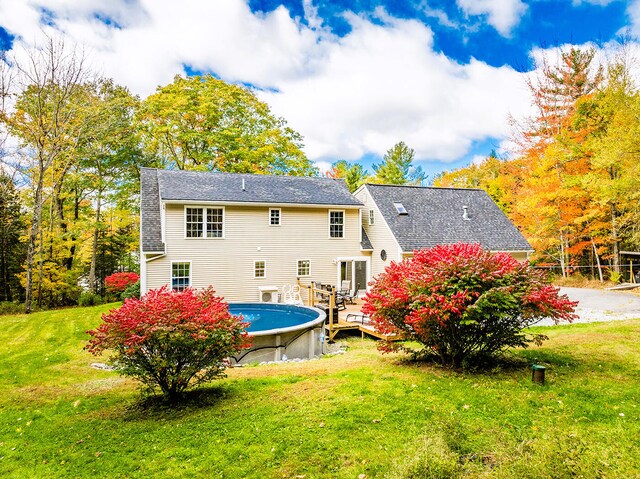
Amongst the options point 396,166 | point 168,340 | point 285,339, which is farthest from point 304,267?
point 396,166

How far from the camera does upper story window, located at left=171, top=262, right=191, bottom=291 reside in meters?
16.2

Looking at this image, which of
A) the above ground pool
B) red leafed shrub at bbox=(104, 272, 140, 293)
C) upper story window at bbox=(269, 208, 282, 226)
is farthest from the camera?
red leafed shrub at bbox=(104, 272, 140, 293)

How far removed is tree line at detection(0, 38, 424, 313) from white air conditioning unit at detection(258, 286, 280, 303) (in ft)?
34.1

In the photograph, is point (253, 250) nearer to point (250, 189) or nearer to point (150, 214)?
point (250, 189)

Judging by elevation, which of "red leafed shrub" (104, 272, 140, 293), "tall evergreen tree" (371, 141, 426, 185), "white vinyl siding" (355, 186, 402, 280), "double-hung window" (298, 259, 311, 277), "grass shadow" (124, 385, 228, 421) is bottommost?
"grass shadow" (124, 385, 228, 421)

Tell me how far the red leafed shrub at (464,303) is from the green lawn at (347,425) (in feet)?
1.83

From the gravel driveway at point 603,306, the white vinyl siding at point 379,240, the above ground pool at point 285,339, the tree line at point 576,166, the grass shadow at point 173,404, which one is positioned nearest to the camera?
the grass shadow at point 173,404

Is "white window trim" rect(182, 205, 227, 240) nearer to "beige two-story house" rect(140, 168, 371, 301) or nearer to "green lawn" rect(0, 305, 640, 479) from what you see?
"beige two-story house" rect(140, 168, 371, 301)

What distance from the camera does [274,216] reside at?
1786 centimetres

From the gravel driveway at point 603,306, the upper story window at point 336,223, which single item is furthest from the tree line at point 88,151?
the gravel driveway at point 603,306

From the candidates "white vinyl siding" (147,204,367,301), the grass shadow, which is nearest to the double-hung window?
"white vinyl siding" (147,204,367,301)

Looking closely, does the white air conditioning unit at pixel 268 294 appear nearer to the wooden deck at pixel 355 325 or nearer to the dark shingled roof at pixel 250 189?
the dark shingled roof at pixel 250 189

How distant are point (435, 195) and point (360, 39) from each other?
30.2 ft

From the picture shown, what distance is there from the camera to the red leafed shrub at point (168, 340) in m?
4.91
